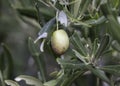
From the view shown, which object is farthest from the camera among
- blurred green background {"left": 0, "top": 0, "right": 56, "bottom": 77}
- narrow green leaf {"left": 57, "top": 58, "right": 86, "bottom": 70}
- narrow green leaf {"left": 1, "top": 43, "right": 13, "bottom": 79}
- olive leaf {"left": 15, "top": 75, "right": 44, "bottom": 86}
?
blurred green background {"left": 0, "top": 0, "right": 56, "bottom": 77}

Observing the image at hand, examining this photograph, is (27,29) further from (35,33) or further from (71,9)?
(71,9)

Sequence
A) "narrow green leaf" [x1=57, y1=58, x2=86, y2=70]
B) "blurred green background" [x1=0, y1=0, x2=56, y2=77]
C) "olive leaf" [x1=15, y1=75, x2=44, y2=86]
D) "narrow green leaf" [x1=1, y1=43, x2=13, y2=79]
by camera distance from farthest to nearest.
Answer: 1. "blurred green background" [x1=0, y1=0, x2=56, y2=77]
2. "narrow green leaf" [x1=1, y1=43, x2=13, y2=79]
3. "olive leaf" [x1=15, y1=75, x2=44, y2=86]
4. "narrow green leaf" [x1=57, y1=58, x2=86, y2=70]

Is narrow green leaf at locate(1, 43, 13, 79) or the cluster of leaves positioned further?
narrow green leaf at locate(1, 43, 13, 79)

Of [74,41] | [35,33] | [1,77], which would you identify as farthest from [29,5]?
[35,33]

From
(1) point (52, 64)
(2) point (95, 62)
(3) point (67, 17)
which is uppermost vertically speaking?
(3) point (67, 17)

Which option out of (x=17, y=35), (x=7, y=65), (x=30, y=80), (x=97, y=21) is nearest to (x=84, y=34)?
(x=97, y=21)

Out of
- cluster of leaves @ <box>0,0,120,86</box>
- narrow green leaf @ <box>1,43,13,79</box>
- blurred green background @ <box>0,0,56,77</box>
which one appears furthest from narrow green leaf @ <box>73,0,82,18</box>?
blurred green background @ <box>0,0,56,77</box>

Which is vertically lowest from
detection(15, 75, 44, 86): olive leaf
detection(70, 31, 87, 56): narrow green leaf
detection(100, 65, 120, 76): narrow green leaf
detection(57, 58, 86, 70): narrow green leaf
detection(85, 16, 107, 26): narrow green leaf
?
detection(100, 65, 120, 76): narrow green leaf

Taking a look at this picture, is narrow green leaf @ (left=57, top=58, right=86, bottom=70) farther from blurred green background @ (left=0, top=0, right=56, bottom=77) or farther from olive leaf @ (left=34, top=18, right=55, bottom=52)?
blurred green background @ (left=0, top=0, right=56, bottom=77)

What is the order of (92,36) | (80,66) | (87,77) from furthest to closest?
(87,77) → (92,36) → (80,66)
